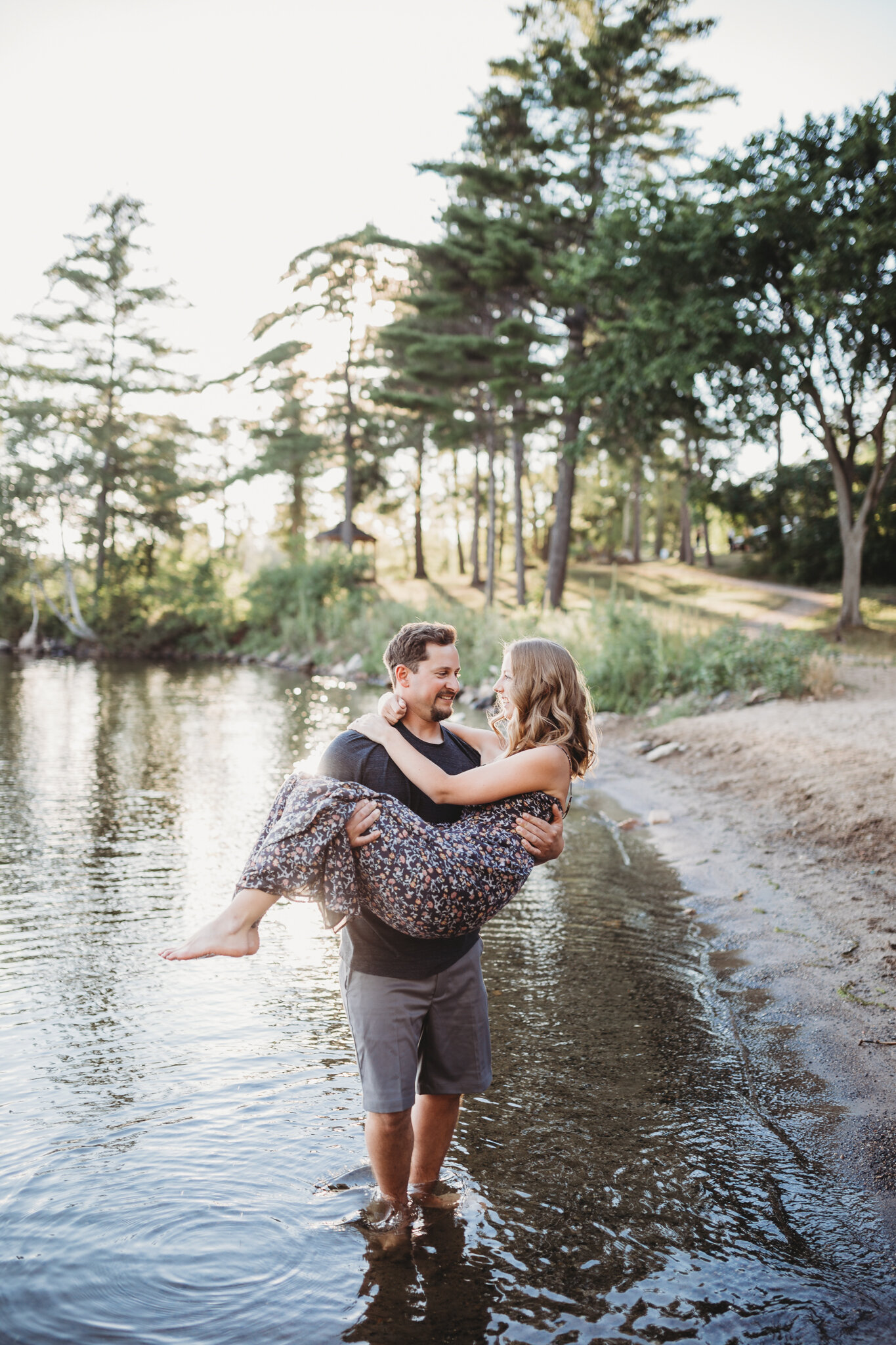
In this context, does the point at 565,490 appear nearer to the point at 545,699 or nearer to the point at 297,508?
the point at 297,508

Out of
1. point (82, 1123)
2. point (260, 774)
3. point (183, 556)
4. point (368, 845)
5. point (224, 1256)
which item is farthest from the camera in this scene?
point (183, 556)

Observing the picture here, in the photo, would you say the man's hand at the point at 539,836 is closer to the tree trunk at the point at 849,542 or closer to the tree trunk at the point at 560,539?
the tree trunk at the point at 849,542

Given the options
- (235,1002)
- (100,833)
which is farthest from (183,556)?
(235,1002)

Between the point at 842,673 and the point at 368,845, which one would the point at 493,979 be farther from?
the point at 842,673

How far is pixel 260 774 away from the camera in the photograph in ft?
40.5

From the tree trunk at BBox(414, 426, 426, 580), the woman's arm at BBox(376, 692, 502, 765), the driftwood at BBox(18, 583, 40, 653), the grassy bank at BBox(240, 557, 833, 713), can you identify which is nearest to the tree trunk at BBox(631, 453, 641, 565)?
the tree trunk at BBox(414, 426, 426, 580)

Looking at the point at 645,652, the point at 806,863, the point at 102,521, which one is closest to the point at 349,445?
the point at 102,521

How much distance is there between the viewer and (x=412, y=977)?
10.1 feet

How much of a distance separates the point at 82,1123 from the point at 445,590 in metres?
36.8

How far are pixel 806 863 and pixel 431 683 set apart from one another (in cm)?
524

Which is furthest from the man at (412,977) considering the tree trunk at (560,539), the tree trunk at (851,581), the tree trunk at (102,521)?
the tree trunk at (102,521)

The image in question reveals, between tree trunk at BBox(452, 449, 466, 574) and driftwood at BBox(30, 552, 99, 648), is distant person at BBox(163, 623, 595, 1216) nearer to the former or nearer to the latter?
driftwood at BBox(30, 552, 99, 648)

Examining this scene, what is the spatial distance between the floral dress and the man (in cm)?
6

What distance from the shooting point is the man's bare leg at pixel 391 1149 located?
309 centimetres
